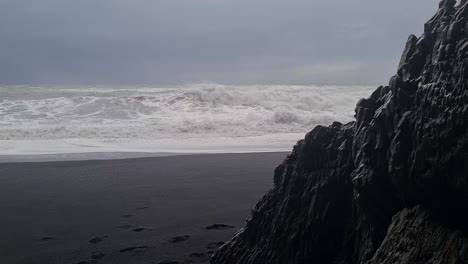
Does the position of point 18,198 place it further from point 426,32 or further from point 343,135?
point 426,32

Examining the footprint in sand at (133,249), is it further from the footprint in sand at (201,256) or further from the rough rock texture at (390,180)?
the rough rock texture at (390,180)

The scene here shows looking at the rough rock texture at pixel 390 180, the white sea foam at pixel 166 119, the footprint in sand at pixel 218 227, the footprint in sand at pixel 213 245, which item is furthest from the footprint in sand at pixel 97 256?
the white sea foam at pixel 166 119

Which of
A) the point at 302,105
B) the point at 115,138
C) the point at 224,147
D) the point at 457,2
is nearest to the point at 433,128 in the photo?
the point at 457,2

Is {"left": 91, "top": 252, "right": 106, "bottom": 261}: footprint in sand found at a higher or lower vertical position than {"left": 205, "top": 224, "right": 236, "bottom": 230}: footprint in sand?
higher

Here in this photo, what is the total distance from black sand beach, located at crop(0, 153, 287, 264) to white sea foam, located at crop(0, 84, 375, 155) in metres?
3.69

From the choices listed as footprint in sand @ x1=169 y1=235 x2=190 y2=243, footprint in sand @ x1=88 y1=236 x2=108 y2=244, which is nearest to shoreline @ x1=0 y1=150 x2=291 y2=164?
footprint in sand @ x1=88 y1=236 x2=108 y2=244

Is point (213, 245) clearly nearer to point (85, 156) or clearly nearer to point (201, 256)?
→ point (201, 256)

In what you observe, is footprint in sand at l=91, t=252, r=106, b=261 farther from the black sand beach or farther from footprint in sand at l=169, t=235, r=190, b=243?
footprint in sand at l=169, t=235, r=190, b=243

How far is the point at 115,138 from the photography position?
1647 cm

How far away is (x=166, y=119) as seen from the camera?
2012cm

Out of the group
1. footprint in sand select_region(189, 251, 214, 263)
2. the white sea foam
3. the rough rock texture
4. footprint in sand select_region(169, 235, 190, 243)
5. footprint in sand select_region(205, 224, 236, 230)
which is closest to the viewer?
the rough rock texture

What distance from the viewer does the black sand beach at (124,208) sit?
511cm

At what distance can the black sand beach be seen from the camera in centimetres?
511

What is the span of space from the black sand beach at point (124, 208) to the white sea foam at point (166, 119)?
3.69 m
